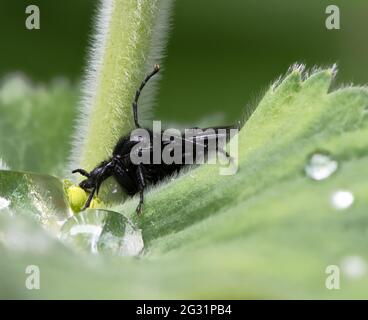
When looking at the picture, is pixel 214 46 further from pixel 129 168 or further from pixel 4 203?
pixel 4 203

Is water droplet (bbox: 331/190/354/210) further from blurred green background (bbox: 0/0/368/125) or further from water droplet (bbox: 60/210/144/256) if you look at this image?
blurred green background (bbox: 0/0/368/125)

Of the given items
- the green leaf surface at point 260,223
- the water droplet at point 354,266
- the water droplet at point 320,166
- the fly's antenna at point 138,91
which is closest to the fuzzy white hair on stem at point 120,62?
the fly's antenna at point 138,91

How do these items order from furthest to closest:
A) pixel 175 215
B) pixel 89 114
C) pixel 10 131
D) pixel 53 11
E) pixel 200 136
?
pixel 53 11
pixel 10 131
pixel 89 114
pixel 200 136
pixel 175 215

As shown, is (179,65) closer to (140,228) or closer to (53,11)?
(53,11)

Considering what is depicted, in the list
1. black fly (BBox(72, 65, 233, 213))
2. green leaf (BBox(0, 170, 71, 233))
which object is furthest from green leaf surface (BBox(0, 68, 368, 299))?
green leaf (BBox(0, 170, 71, 233))

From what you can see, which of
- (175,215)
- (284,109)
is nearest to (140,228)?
(175,215)

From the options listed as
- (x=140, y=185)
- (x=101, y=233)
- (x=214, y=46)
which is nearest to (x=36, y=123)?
(x=214, y=46)
